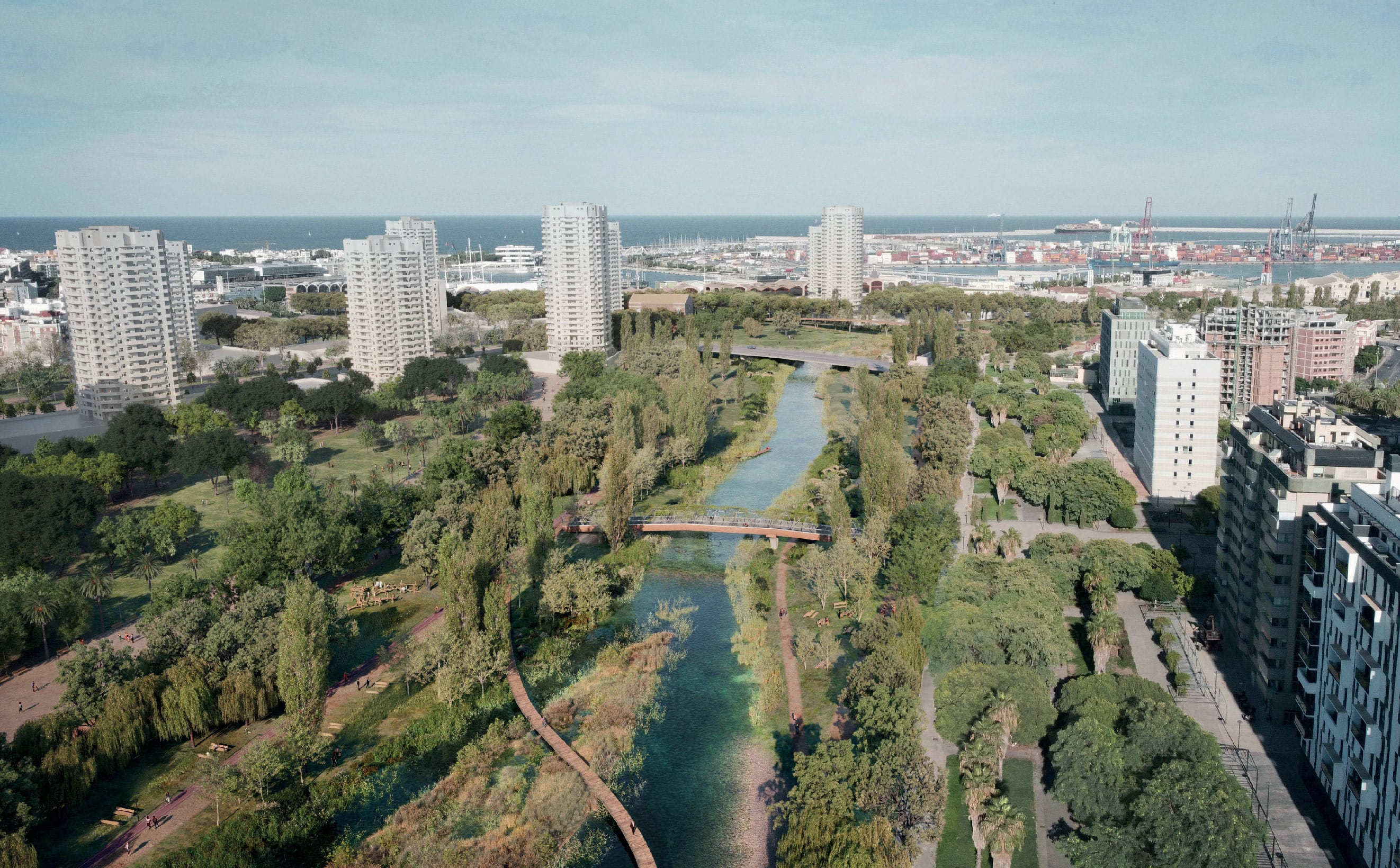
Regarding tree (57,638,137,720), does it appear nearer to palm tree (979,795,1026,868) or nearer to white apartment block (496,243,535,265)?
palm tree (979,795,1026,868)

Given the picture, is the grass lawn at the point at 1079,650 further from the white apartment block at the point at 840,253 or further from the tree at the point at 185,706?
the white apartment block at the point at 840,253

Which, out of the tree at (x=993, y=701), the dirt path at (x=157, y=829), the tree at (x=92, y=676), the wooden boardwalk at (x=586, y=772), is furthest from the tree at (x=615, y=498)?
the tree at (x=92, y=676)

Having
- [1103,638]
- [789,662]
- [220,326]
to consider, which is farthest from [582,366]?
[1103,638]

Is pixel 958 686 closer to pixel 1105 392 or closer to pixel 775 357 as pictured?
pixel 1105 392

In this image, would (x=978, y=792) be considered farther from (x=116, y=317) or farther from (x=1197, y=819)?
(x=116, y=317)

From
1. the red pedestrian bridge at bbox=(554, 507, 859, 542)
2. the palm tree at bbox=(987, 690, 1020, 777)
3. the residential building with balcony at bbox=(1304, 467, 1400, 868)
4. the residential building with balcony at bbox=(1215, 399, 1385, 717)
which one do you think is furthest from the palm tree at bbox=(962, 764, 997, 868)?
the red pedestrian bridge at bbox=(554, 507, 859, 542)

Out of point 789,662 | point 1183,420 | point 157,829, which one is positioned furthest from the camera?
point 1183,420
